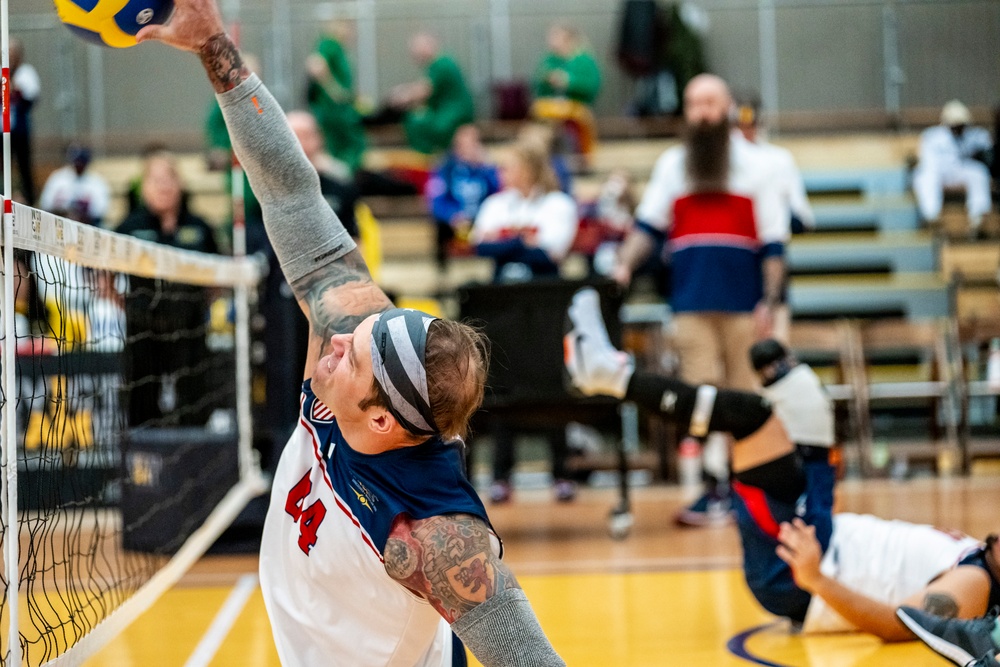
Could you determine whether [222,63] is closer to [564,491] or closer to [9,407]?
[9,407]

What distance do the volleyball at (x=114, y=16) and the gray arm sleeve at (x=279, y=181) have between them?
1.06 feet

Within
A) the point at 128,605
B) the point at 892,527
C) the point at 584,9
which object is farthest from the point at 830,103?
the point at 128,605

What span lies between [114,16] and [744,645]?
2943 mm

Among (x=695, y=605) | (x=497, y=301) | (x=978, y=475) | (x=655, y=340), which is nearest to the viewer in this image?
(x=695, y=605)

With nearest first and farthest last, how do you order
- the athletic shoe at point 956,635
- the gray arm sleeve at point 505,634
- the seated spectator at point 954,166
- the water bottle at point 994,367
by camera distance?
1. the gray arm sleeve at point 505,634
2. the athletic shoe at point 956,635
3. the water bottle at point 994,367
4. the seated spectator at point 954,166

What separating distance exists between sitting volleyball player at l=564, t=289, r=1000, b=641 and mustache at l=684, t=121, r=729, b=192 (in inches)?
104

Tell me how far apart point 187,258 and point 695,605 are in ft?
8.68

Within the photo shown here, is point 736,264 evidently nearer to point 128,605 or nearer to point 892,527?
point 892,527

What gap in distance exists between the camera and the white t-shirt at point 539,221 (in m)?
7.91

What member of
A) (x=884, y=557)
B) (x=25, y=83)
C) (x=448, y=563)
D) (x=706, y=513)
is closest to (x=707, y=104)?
(x=706, y=513)

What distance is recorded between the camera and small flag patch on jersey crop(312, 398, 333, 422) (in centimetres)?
273

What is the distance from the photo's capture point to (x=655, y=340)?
9609mm

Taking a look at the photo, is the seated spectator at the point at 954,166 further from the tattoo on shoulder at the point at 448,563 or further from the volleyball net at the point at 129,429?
the tattoo on shoulder at the point at 448,563

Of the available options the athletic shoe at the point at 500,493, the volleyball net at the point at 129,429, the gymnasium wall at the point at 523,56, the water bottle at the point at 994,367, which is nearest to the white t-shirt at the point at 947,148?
the gymnasium wall at the point at 523,56
